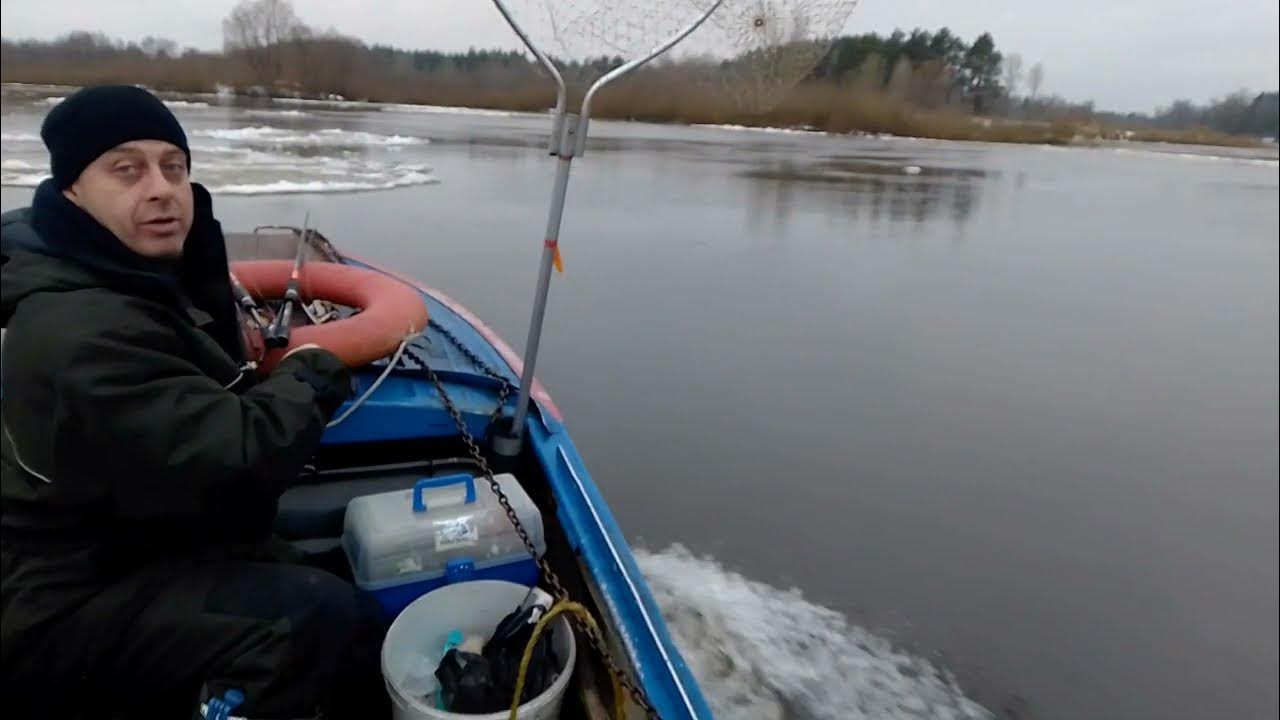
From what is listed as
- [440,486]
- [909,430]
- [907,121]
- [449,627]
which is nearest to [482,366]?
[440,486]

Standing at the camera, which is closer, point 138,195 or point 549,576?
A: point 138,195

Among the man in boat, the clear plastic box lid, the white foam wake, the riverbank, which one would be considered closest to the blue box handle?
the clear plastic box lid

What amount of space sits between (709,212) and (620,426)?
23.9 feet

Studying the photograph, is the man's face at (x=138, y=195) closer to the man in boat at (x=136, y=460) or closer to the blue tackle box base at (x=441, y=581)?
the man in boat at (x=136, y=460)

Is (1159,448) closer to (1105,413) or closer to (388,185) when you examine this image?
(1105,413)

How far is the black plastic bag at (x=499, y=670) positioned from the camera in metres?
1.45

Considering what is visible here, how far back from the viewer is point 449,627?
5.49 ft

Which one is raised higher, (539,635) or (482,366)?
(482,366)

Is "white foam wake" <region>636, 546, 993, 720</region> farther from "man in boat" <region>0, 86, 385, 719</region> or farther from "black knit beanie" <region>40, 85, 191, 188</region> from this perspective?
"black knit beanie" <region>40, 85, 191, 188</region>

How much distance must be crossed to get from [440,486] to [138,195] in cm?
92

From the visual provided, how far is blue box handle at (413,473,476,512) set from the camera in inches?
72.1

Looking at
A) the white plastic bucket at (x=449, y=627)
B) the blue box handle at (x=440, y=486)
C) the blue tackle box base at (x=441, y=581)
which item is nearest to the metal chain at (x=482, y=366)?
the blue box handle at (x=440, y=486)

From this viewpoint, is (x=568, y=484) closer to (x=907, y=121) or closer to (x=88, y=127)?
(x=88, y=127)

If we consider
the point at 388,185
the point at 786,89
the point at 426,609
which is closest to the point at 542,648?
the point at 426,609
